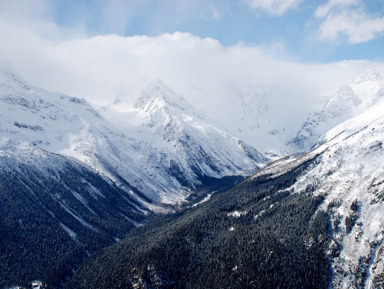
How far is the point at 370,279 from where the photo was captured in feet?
655
